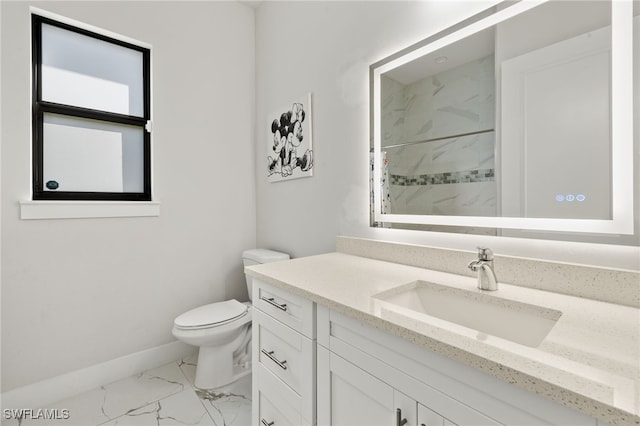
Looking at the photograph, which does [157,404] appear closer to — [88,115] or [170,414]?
[170,414]

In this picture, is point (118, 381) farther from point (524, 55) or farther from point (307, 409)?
point (524, 55)

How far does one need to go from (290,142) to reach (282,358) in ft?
4.66

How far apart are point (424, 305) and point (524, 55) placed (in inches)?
→ 37.5

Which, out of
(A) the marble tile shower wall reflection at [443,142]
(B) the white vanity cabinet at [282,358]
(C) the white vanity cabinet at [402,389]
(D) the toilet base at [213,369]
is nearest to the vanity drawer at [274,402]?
(B) the white vanity cabinet at [282,358]

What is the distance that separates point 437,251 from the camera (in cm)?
123

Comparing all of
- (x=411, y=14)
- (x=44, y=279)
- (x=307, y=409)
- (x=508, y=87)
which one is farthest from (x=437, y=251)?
(x=44, y=279)

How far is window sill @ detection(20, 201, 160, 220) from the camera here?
1634 millimetres

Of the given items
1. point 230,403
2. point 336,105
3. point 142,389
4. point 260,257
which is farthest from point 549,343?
point 142,389

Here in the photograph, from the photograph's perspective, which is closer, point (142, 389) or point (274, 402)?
point (274, 402)

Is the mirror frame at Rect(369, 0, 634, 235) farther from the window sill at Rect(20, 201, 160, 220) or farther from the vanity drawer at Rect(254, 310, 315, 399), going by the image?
the window sill at Rect(20, 201, 160, 220)

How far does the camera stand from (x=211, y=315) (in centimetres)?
183

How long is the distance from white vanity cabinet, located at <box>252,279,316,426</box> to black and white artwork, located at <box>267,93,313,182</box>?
37.6 inches

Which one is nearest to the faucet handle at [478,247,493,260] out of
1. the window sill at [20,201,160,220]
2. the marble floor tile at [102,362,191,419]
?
the marble floor tile at [102,362,191,419]

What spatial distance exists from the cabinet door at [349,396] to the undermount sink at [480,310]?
0.23 meters
